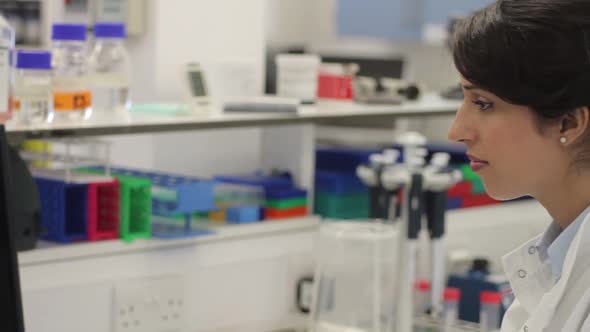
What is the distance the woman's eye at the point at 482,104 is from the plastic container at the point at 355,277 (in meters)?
0.96

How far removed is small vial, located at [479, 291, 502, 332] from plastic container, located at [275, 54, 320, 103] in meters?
0.63

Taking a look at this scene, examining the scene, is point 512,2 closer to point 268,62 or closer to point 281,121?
point 281,121

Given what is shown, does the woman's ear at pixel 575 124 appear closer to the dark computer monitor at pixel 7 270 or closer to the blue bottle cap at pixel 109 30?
the dark computer monitor at pixel 7 270

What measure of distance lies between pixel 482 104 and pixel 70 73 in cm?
95

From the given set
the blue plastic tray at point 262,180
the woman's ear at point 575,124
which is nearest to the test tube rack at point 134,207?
the blue plastic tray at point 262,180

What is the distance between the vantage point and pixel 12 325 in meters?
1.44

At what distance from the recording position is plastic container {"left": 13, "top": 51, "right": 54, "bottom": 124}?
6.03ft

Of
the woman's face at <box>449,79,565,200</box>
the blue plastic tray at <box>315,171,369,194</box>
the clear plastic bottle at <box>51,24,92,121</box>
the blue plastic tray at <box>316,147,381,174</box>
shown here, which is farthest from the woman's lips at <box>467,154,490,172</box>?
→ the blue plastic tray at <box>316,147,381,174</box>

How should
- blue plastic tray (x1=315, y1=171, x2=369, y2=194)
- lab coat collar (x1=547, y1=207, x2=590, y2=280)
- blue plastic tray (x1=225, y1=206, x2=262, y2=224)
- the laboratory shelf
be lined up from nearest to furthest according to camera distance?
lab coat collar (x1=547, y1=207, x2=590, y2=280)
the laboratory shelf
blue plastic tray (x1=225, y1=206, x2=262, y2=224)
blue plastic tray (x1=315, y1=171, x2=369, y2=194)

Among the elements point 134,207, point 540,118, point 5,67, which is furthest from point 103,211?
point 540,118

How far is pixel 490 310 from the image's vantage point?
2.46 metres

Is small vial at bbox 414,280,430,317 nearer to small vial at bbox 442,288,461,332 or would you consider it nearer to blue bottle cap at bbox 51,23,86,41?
small vial at bbox 442,288,461,332

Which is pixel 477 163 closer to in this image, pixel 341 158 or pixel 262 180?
pixel 262 180

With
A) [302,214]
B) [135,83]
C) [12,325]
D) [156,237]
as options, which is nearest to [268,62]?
[135,83]
